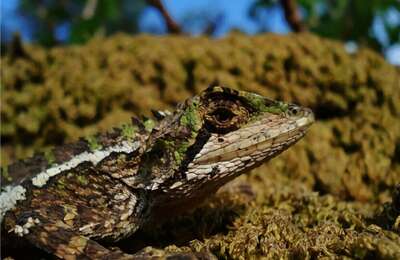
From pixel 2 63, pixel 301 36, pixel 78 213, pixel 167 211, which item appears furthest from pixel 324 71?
pixel 2 63

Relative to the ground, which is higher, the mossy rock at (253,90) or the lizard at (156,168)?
the mossy rock at (253,90)

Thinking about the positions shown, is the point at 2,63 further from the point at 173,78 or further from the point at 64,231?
the point at 64,231

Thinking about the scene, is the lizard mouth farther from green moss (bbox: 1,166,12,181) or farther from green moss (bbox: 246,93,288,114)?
green moss (bbox: 1,166,12,181)

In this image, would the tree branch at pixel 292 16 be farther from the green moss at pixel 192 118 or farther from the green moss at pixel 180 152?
the green moss at pixel 180 152

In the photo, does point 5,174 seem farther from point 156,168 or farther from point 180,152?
point 180,152

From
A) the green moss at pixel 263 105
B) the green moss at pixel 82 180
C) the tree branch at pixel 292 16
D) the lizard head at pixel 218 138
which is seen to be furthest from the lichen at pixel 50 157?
the tree branch at pixel 292 16

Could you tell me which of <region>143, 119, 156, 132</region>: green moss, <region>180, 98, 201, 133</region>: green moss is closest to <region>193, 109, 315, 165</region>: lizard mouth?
<region>180, 98, 201, 133</region>: green moss
